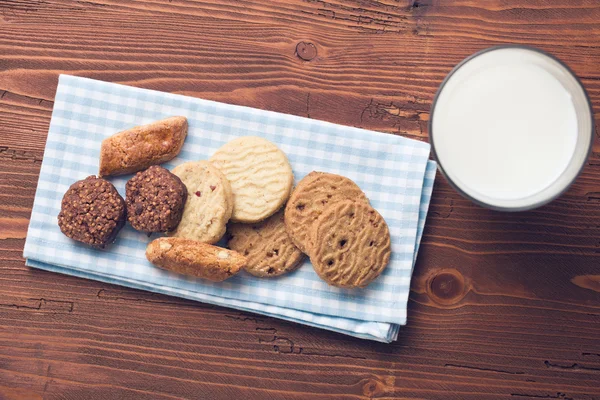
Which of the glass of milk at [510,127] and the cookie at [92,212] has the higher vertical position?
the glass of milk at [510,127]

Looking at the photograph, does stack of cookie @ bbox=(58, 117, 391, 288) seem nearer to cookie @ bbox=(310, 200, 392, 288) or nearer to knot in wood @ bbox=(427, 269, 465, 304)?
cookie @ bbox=(310, 200, 392, 288)

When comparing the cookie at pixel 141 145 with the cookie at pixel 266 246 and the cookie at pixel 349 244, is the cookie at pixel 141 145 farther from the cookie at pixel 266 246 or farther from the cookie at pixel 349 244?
the cookie at pixel 349 244

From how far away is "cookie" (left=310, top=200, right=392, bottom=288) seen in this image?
3.80ft

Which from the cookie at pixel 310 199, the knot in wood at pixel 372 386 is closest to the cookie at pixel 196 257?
the cookie at pixel 310 199

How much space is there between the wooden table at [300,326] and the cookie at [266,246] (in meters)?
0.14

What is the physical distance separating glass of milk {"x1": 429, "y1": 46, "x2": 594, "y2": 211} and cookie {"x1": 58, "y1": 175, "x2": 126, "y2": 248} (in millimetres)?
646

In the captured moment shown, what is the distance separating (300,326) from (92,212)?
50 cm

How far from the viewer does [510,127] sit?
3.30ft

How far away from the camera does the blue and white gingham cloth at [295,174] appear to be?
1.22 m

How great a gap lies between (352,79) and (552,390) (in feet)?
2.63

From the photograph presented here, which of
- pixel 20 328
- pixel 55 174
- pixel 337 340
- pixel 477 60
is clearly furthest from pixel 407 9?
pixel 20 328

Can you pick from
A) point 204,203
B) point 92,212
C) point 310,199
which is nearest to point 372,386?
point 310,199

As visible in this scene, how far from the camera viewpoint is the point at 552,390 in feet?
4.15

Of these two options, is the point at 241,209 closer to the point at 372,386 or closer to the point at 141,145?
the point at 141,145
